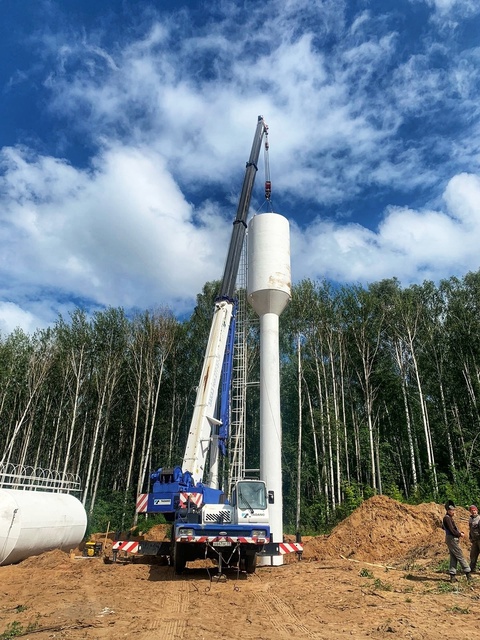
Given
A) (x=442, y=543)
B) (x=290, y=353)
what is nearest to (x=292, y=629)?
(x=442, y=543)

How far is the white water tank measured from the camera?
13352 millimetres

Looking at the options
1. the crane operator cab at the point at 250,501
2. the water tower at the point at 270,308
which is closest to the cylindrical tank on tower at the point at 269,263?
the water tower at the point at 270,308

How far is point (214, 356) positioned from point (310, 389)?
21.0 meters

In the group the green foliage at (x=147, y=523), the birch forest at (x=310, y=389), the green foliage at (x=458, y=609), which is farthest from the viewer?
the birch forest at (x=310, y=389)

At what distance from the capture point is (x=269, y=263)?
20.0 m

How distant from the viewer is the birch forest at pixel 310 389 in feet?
98.3

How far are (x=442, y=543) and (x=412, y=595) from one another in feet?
24.8

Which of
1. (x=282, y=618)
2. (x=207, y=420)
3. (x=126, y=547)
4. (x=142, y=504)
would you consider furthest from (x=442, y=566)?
(x=126, y=547)

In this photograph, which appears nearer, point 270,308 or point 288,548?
point 288,548

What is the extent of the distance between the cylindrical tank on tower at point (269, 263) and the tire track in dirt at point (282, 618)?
12029 millimetres

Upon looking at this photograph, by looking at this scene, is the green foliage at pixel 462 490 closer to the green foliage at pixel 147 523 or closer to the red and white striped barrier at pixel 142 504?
the green foliage at pixel 147 523

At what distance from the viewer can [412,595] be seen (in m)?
9.18

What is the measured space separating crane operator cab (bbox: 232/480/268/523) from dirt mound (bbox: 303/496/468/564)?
594 centimetres

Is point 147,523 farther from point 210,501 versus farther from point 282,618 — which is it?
point 282,618
